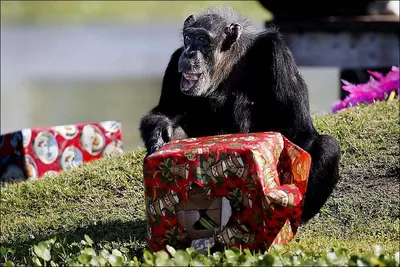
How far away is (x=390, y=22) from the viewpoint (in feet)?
35.3

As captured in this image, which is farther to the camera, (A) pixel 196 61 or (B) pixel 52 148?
(B) pixel 52 148

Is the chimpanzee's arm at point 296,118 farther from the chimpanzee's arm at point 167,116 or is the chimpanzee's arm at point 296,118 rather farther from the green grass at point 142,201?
→ the chimpanzee's arm at point 167,116

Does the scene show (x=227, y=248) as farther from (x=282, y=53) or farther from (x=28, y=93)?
(x=28, y=93)

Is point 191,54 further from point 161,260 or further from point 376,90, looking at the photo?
point 376,90

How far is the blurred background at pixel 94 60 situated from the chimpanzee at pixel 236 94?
6.93 metres

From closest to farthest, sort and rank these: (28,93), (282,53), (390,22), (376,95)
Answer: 1. (282,53)
2. (376,95)
3. (390,22)
4. (28,93)

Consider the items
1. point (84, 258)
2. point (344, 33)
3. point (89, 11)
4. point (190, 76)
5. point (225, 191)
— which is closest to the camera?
point (84, 258)

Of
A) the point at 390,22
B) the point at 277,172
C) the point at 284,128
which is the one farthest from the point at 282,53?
the point at 390,22

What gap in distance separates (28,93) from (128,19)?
2054cm

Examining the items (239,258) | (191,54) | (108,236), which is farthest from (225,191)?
(108,236)

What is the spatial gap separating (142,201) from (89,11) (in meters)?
38.8

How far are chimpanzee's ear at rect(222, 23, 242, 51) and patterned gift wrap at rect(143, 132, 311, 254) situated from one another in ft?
3.39

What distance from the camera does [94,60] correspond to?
3847 cm

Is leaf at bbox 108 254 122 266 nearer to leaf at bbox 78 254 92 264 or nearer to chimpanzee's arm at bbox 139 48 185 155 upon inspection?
leaf at bbox 78 254 92 264
